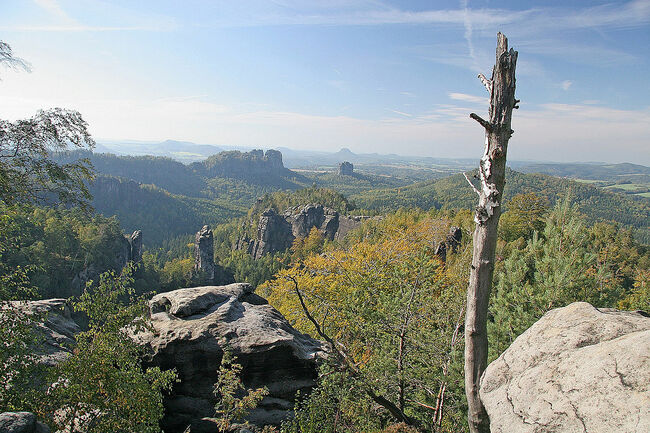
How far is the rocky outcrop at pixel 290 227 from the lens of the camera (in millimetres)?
80812

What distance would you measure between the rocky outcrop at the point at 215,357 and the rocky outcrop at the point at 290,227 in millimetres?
68659

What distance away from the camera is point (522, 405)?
11.8 feet

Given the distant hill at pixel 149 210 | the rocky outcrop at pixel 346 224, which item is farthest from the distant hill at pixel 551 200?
the distant hill at pixel 149 210

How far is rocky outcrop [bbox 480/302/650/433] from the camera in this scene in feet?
9.14

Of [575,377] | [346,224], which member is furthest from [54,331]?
[346,224]

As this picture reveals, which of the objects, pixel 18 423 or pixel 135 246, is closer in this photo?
pixel 18 423

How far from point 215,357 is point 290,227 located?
82040mm

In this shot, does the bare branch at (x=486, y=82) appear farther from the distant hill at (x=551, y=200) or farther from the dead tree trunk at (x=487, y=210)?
the distant hill at (x=551, y=200)

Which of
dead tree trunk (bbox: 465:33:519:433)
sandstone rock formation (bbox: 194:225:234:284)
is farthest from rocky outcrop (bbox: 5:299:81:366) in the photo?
sandstone rock formation (bbox: 194:225:234:284)

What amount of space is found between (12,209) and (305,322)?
11924mm

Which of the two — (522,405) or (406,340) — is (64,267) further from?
(522,405)

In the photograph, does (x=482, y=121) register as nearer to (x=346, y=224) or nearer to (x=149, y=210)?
(x=346, y=224)

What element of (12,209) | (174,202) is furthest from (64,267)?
(174,202)

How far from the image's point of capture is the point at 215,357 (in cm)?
931
